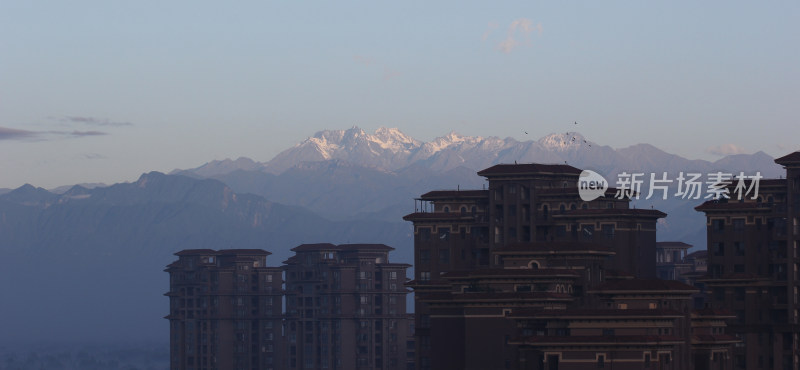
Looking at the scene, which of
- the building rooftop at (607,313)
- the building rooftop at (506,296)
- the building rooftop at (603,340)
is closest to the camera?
the building rooftop at (603,340)

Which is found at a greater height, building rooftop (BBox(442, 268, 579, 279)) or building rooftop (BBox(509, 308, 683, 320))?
building rooftop (BBox(442, 268, 579, 279))

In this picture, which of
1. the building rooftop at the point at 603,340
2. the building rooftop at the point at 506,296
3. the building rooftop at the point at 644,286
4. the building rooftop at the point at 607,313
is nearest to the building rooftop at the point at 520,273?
the building rooftop at the point at 506,296

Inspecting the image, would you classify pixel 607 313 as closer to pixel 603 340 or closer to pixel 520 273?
pixel 603 340

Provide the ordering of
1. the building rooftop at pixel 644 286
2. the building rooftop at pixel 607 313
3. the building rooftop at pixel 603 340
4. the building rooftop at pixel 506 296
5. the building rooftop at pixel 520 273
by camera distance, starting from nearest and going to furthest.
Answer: the building rooftop at pixel 603 340, the building rooftop at pixel 607 313, the building rooftop at pixel 644 286, the building rooftop at pixel 506 296, the building rooftop at pixel 520 273

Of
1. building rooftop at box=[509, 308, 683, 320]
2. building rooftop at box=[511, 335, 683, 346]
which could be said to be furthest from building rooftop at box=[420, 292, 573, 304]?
building rooftop at box=[511, 335, 683, 346]

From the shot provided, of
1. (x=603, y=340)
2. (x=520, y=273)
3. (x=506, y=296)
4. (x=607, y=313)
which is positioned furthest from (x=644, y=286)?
(x=520, y=273)

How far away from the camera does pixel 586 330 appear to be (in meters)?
170

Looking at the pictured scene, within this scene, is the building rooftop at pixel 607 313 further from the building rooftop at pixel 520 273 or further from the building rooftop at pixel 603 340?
the building rooftop at pixel 520 273

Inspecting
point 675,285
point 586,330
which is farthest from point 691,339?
point 586,330

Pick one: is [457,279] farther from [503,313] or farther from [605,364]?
[605,364]

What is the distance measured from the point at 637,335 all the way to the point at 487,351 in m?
26.3

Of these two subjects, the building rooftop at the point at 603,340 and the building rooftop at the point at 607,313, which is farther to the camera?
the building rooftop at the point at 607,313

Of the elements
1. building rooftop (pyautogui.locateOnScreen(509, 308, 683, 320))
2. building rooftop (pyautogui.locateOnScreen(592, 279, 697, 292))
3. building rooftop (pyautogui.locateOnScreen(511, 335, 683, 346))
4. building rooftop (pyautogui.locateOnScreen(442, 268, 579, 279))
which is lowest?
building rooftop (pyautogui.locateOnScreen(511, 335, 683, 346))

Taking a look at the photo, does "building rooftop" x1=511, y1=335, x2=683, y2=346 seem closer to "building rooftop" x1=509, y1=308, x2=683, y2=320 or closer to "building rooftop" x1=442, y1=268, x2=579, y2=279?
"building rooftop" x1=509, y1=308, x2=683, y2=320
